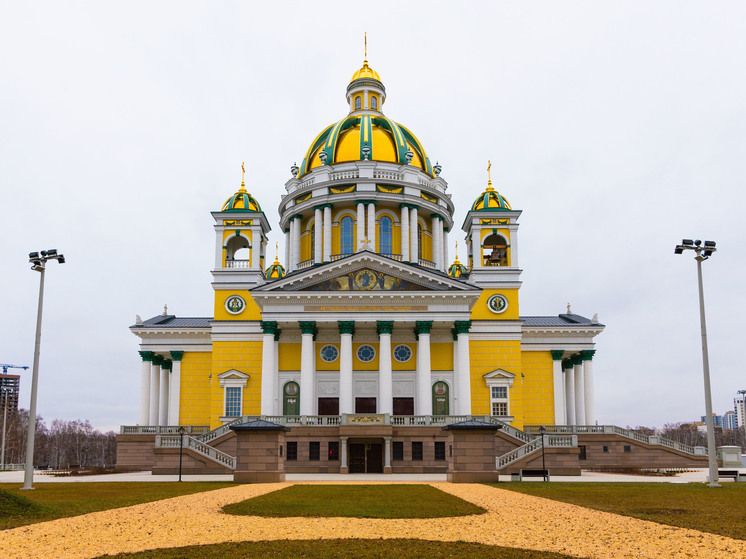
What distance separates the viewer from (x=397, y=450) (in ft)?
160

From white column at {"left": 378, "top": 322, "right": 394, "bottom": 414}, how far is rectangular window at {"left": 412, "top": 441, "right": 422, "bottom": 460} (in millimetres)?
4890

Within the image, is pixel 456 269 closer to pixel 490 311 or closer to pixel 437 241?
pixel 437 241

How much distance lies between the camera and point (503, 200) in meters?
64.9

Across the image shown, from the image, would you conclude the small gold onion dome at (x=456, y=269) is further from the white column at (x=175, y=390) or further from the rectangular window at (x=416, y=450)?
the rectangular window at (x=416, y=450)

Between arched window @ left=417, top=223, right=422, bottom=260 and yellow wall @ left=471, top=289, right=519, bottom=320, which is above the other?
arched window @ left=417, top=223, right=422, bottom=260

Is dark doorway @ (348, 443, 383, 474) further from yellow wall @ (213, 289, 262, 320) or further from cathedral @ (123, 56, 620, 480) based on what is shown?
yellow wall @ (213, 289, 262, 320)

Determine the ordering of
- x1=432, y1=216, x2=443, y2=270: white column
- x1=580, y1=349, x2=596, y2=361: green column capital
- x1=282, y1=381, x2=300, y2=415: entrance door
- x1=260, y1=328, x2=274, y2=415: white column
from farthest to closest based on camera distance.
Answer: x1=432, y1=216, x2=443, y2=270: white column < x1=580, y1=349, x2=596, y2=361: green column capital < x1=282, y1=381, x2=300, y2=415: entrance door < x1=260, y1=328, x2=274, y2=415: white column

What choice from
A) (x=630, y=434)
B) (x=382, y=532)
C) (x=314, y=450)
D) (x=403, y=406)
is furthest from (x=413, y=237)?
(x=382, y=532)

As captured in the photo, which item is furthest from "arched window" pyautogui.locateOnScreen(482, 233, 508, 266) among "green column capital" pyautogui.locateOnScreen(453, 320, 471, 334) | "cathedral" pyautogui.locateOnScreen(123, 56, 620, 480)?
"green column capital" pyautogui.locateOnScreen(453, 320, 471, 334)

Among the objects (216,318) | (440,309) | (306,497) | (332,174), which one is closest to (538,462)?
(440,309)

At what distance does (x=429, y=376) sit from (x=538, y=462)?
1355cm

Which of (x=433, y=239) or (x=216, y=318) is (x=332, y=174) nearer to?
(x=433, y=239)

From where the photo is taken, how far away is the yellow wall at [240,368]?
58.9 meters

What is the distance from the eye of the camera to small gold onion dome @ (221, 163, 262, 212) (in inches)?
2512
